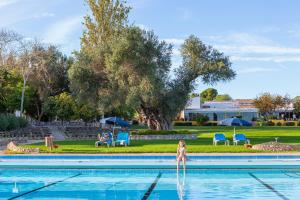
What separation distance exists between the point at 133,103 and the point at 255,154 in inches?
496

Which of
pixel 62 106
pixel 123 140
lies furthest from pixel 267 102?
pixel 123 140

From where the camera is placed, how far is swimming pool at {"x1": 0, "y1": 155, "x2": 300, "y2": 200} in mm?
12461

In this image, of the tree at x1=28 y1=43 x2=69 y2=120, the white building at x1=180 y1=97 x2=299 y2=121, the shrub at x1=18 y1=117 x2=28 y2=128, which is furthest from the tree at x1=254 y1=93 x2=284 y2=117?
the shrub at x1=18 y1=117 x2=28 y2=128

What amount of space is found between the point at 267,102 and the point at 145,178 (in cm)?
6430

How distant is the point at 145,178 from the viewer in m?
16.3

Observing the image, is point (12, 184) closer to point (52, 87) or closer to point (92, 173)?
point (92, 173)

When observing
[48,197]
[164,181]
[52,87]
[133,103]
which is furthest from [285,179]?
[52,87]

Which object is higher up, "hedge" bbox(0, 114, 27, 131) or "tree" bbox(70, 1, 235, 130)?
"tree" bbox(70, 1, 235, 130)

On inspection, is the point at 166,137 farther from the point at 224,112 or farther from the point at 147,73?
the point at 224,112

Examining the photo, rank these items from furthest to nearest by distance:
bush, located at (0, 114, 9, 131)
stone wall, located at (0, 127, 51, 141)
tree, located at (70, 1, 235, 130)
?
bush, located at (0, 114, 9, 131)
stone wall, located at (0, 127, 51, 141)
tree, located at (70, 1, 235, 130)

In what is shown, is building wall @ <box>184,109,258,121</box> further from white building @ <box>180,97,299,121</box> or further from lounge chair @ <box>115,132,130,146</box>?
lounge chair @ <box>115,132,130,146</box>

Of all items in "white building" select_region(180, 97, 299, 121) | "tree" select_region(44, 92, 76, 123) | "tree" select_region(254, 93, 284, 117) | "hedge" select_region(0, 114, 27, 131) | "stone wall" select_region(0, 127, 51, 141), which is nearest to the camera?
"stone wall" select_region(0, 127, 51, 141)

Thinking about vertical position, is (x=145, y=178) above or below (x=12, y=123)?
below

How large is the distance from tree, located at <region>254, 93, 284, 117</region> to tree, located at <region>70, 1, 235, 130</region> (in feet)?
140
